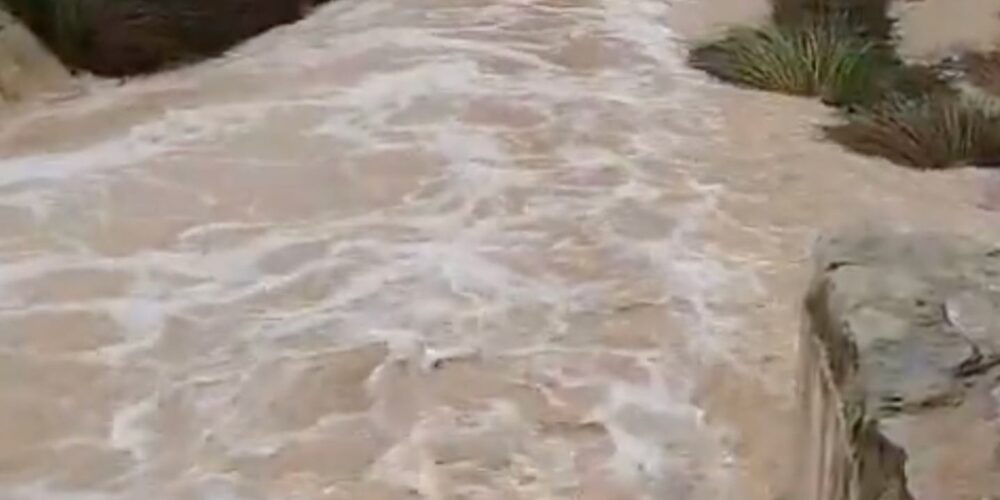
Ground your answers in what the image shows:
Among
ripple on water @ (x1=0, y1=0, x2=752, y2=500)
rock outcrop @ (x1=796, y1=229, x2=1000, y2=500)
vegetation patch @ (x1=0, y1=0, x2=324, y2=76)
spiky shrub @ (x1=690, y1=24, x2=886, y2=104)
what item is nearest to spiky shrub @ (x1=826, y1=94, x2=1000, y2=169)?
spiky shrub @ (x1=690, y1=24, x2=886, y2=104)

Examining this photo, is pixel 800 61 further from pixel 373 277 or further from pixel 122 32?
pixel 122 32

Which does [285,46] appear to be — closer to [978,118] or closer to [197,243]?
[197,243]

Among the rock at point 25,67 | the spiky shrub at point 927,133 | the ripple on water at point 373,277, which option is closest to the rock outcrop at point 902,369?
the ripple on water at point 373,277

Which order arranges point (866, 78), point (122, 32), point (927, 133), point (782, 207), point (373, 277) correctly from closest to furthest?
1. point (373, 277)
2. point (782, 207)
3. point (927, 133)
4. point (866, 78)
5. point (122, 32)

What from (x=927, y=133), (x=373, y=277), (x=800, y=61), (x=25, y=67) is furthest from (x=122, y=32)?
(x=927, y=133)

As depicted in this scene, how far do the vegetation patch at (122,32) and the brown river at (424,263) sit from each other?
8 cm

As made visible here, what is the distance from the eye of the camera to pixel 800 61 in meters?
4.90

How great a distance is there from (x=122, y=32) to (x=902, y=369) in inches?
132

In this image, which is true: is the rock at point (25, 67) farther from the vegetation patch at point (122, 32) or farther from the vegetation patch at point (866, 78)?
the vegetation patch at point (866, 78)

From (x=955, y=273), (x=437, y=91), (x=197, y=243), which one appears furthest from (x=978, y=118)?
(x=955, y=273)

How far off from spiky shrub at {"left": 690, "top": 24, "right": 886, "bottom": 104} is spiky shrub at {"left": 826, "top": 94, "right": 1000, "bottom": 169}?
0.13 m

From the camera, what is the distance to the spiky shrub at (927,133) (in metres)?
4.50

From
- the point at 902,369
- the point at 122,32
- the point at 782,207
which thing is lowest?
the point at 782,207

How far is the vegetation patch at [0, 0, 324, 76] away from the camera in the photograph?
4.95 m
